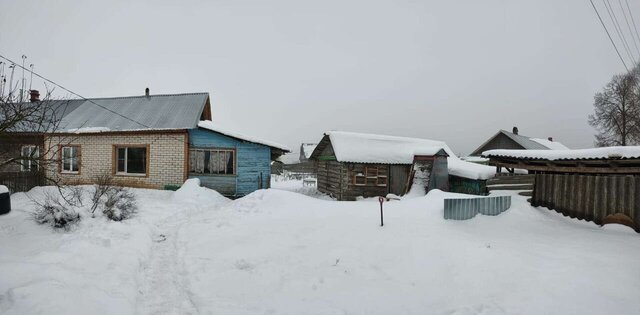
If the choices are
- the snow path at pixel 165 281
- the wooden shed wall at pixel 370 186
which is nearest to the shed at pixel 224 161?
the wooden shed wall at pixel 370 186

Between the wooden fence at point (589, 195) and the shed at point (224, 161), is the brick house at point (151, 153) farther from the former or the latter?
the wooden fence at point (589, 195)

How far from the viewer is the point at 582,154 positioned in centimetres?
698

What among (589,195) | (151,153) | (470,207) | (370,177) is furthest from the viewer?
(370,177)

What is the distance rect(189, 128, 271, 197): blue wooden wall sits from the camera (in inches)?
579

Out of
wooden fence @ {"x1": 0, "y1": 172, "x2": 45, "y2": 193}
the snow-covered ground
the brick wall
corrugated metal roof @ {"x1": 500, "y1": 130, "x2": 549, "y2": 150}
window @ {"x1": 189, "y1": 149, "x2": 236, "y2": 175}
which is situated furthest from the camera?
corrugated metal roof @ {"x1": 500, "y1": 130, "x2": 549, "y2": 150}

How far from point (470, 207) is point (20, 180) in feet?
60.7

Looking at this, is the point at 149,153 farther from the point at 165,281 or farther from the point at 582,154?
the point at 582,154

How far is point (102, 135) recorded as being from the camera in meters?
14.9

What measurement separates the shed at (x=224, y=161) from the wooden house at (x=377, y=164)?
496 centimetres

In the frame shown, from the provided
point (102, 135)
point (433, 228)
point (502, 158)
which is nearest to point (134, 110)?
point (102, 135)

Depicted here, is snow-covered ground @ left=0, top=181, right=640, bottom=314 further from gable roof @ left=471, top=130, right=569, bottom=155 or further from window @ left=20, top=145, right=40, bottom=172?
gable roof @ left=471, top=130, right=569, bottom=155

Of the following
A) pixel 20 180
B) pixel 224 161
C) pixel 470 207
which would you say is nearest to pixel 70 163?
pixel 20 180

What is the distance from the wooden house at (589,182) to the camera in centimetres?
635

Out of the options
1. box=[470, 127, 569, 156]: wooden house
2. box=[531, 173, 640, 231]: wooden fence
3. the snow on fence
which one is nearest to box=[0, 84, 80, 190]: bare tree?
the snow on fence
